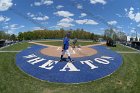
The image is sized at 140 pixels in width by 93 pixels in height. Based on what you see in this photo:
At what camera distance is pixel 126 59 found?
23172 millimetres

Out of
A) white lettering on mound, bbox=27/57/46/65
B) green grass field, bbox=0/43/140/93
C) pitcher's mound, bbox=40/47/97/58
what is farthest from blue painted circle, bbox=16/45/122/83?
pitcher's mound, bbox=40/47/97/58

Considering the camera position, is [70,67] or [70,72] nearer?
[70,72]

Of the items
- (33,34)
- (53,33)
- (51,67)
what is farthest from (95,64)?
(33,34)

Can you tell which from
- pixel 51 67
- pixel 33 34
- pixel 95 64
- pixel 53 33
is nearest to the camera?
pixel 51 67

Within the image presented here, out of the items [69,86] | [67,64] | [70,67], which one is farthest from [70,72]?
[69,86]

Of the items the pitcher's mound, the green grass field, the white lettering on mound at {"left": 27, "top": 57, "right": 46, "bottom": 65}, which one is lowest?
the green grass field

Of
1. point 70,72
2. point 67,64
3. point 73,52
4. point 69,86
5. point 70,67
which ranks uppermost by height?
point 73,52

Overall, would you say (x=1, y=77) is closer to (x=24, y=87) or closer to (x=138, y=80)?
(x=24, y=87)

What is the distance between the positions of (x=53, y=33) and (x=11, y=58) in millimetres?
106351

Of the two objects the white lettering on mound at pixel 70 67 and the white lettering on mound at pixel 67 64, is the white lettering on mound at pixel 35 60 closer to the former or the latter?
the white lettering on mound at pixel 67 64

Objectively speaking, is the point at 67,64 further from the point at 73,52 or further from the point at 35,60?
the point at 73,52

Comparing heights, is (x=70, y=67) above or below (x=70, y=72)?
above

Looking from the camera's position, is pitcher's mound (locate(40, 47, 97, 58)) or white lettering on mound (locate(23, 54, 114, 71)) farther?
pitcher's mound (locate(40, 47, 97, 58))

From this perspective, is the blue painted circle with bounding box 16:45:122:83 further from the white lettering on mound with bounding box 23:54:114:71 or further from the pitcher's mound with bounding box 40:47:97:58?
the pitcher's mound with bounding box 40:47:97:58
